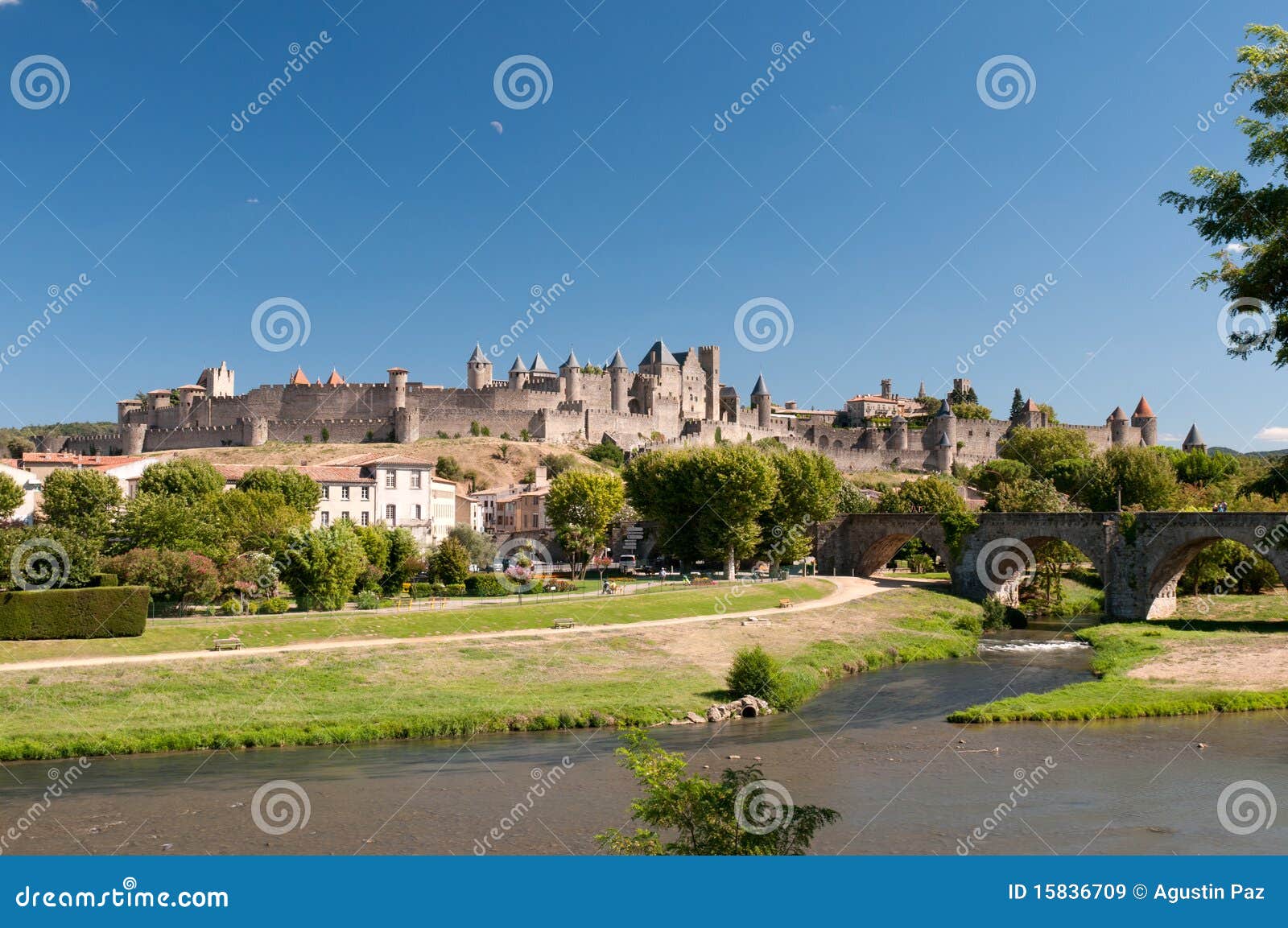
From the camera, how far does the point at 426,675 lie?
28984 millimetres

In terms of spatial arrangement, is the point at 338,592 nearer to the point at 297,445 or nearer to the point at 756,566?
the point at 756,566

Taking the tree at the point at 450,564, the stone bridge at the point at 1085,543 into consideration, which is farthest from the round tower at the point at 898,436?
the tree at the point at 450,564

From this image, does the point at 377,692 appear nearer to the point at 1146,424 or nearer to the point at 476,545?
the point at 476,545

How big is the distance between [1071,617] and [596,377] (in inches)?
2745

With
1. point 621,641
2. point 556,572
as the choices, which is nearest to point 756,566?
point 556,572

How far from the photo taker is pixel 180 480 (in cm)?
4881

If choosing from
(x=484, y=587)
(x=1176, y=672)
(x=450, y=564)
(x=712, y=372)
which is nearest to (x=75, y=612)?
(x=450, y=564)

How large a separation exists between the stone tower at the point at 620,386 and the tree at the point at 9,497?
70999 mm

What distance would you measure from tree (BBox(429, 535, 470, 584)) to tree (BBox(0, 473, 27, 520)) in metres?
17.7

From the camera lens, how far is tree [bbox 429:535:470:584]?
44.5m

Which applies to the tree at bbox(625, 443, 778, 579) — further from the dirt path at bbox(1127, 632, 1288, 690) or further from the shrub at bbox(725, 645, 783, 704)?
the shrub at bbox(725, 645, 783, 704)

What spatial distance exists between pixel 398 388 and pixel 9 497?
6004 cm

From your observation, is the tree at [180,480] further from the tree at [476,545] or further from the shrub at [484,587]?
the shrub at [484,587]

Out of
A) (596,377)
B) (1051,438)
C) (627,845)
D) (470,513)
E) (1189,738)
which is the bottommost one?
(1189,738)
